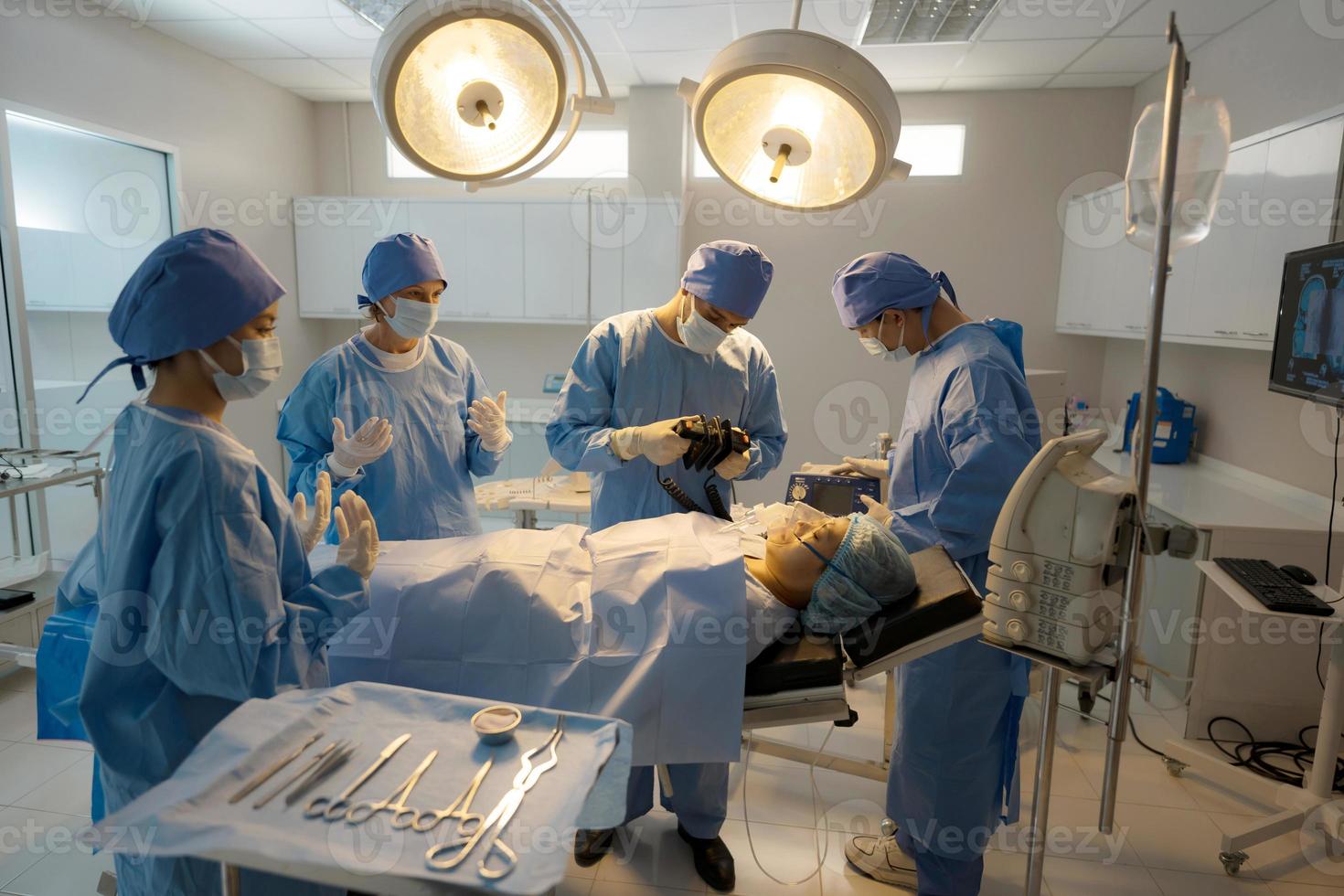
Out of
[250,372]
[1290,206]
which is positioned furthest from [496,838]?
[1290,206]

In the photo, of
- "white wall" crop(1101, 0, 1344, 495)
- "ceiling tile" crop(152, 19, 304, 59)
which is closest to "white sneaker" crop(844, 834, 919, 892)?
"white wall" crop(1101, 0, 1344, 495)

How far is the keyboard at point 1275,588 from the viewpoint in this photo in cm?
216

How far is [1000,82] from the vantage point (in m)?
4.78

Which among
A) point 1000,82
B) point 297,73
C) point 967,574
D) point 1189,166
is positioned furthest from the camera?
point 297,73

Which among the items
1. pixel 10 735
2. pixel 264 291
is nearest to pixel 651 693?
pixel 264 291

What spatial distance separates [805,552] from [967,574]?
48 centimetres

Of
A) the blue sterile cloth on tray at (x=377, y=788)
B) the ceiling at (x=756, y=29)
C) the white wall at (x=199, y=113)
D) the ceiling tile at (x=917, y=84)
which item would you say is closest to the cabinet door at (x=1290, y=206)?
the ceiling at (x=756, y=29)

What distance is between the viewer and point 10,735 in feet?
9.64

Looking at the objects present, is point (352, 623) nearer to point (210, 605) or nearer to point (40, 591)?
point (210, 605)

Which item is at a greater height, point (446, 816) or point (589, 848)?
point (446, 816)

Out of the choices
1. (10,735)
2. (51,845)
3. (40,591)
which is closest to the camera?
(51,845)

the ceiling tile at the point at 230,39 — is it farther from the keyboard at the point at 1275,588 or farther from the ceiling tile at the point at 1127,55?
the keyboard at the point at 1275,588

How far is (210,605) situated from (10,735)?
8.86 feet

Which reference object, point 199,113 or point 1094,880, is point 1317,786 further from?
point 199,113
